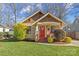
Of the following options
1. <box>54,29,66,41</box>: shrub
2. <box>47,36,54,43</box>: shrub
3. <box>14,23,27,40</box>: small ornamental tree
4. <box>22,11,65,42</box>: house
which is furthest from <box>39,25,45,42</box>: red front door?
<box>14,23,27,40</box>: small ornamental tree

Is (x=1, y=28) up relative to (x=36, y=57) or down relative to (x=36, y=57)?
up

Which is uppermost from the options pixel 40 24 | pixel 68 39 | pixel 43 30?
pixel 40 24

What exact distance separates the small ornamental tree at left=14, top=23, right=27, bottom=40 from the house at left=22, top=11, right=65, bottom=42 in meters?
0.12

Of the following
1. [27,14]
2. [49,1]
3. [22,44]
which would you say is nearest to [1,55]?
[22,44]

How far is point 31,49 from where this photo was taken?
958 centimetres

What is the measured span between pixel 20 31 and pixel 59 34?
43.1 inches

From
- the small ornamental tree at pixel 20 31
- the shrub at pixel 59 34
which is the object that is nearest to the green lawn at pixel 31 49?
the small ornamental tree at pixel 20 31

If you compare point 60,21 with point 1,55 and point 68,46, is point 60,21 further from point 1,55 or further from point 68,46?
point 1,55

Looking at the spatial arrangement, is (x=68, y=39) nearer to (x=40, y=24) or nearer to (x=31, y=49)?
(x=40, y=24)

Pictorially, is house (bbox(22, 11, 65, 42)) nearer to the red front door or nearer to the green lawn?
the red front door

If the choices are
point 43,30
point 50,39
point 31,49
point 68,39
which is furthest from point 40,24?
point 68,39

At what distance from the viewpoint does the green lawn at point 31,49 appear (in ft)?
31.1

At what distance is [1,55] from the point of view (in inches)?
369

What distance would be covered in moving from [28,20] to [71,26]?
1213mm
